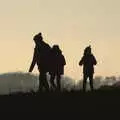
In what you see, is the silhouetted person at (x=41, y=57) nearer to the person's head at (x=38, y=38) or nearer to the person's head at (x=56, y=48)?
the person's head at (x=38, y=38)

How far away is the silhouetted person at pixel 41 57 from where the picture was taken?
32062mm

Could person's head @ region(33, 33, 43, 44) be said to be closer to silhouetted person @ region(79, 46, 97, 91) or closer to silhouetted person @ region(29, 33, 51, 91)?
silhouetted person @ region(29, 33, 51, 91)

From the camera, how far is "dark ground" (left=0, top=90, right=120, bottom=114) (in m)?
24.9

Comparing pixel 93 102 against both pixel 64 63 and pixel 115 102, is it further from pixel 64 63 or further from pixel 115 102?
pixel 64 63

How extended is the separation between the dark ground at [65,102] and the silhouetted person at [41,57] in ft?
9.45

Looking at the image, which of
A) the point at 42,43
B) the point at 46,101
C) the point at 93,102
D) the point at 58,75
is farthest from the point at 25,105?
the point at 58,75

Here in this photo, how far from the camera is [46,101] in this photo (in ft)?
88.8

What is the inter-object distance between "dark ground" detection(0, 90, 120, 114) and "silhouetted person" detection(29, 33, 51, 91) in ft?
9.45

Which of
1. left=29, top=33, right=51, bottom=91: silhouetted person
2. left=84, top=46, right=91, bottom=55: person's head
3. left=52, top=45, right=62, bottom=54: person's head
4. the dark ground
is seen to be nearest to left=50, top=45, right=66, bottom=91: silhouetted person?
left=52, top=45, right=62, bottom=54: person's head

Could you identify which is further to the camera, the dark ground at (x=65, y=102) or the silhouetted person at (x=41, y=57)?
the silhouetted person at (x=41, y=57)

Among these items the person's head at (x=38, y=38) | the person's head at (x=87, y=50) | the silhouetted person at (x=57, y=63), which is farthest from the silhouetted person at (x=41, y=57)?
the person's head at (x=87, y=50)

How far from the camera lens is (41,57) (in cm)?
3234

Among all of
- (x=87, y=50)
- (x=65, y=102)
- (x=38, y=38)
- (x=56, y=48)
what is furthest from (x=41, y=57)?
(x=65, y=102)

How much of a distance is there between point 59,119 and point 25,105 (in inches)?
129
